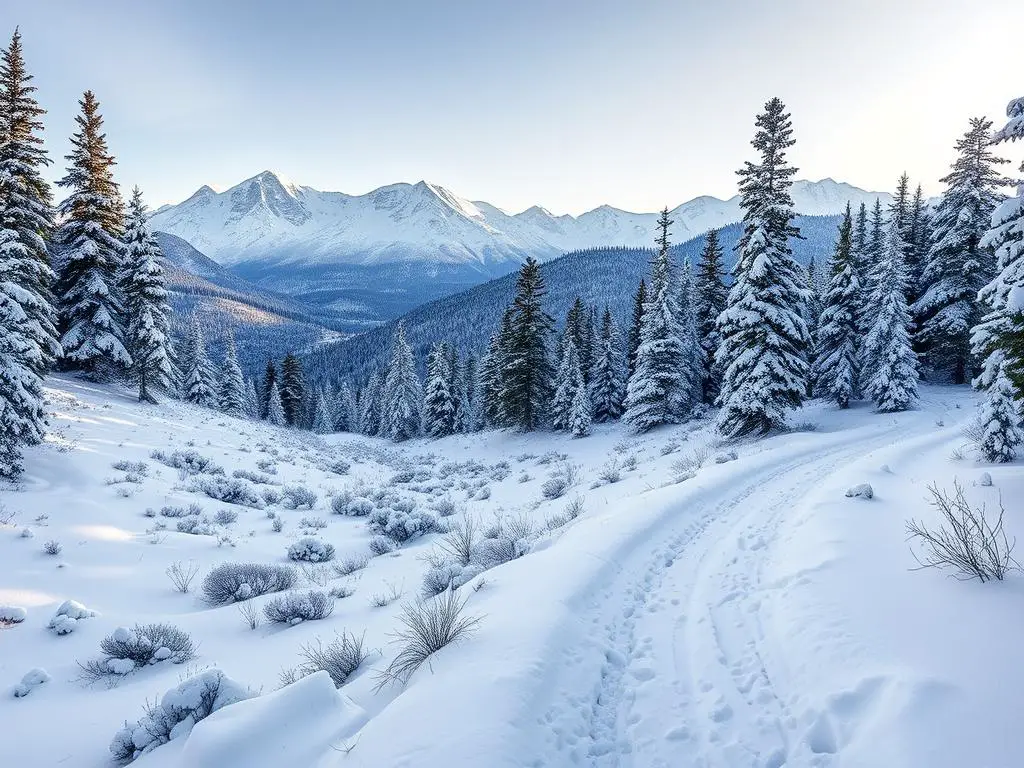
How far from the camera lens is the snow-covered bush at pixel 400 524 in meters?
11.9

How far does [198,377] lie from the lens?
48.6 meters

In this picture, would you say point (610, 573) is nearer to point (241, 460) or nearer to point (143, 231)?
point (241, 460)

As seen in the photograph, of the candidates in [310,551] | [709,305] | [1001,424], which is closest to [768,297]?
[1001,424]

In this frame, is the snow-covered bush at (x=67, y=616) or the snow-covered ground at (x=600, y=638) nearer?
the snow-covered ground at (x=600, y=638)

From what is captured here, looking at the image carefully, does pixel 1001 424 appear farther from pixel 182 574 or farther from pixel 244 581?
pixel 182 574

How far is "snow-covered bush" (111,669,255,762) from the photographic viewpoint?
13.1 ft

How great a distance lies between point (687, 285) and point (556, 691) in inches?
1397

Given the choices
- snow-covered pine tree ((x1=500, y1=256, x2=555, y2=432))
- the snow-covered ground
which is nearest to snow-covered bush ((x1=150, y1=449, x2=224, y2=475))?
the snow-covered ground

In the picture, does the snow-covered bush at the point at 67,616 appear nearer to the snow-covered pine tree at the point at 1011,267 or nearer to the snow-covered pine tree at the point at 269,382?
the snow-covered pine tree at the point at 1011,267

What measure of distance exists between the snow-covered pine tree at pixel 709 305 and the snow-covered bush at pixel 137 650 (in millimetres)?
32287

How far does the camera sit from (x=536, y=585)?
621 centimetres

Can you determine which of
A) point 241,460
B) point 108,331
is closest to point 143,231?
point 108,331

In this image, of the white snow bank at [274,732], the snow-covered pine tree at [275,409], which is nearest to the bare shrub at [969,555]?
the white snow bank at [274,732]

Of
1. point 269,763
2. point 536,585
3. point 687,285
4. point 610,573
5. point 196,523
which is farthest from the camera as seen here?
point 687,285
